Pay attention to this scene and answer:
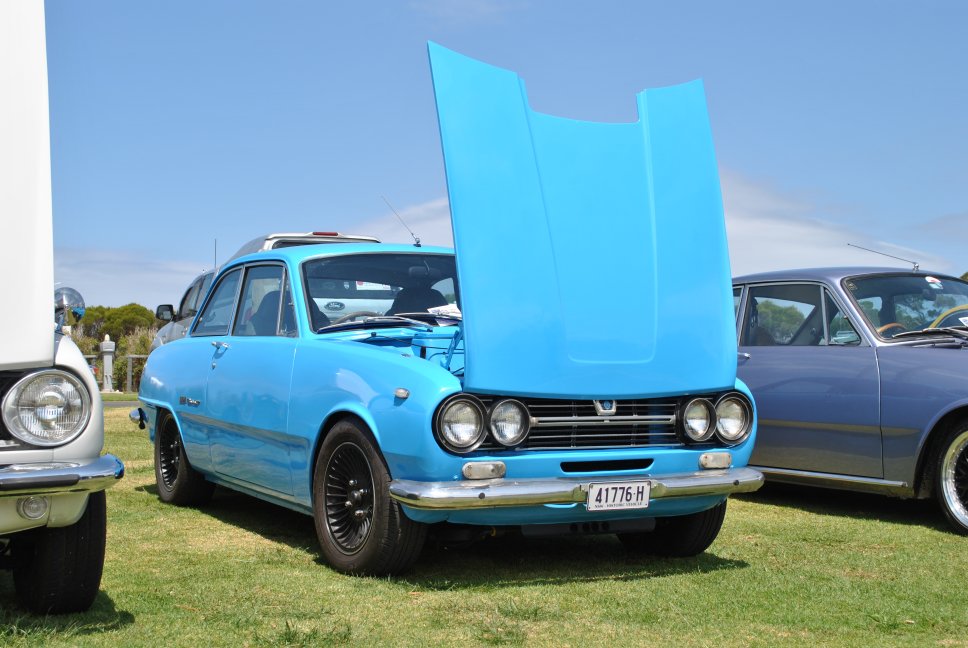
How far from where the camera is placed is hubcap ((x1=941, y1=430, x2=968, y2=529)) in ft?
22.0

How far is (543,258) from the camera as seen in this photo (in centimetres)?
523

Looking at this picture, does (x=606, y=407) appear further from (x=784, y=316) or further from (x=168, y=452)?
(x=168, y=452)

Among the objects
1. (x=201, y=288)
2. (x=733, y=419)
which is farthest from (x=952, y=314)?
(x=201, y=288)

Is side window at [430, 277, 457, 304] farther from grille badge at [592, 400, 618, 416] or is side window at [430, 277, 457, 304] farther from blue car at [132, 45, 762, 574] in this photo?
grille badge at [592, 400, 618, 416]

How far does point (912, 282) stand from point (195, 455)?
4944mm

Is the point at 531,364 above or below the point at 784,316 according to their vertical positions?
below

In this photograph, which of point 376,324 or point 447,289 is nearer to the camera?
point 376,324

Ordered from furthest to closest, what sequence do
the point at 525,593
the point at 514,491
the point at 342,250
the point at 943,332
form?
the point at 943,332 → the point at 342,250 → the point at 525,593 → the point at 514,491

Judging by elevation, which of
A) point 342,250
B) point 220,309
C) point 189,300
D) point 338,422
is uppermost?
point 189,300

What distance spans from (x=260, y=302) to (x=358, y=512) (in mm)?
1841

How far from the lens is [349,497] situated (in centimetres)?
534

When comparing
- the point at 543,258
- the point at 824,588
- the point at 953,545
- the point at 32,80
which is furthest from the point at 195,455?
the point at 953,545

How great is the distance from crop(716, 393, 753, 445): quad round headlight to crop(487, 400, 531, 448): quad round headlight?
1078 millimetres

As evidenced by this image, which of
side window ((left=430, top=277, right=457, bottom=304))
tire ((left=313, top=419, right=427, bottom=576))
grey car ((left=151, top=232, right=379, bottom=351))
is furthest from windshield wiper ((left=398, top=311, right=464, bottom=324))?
grey car ((left=151, top=232, right=379, bottom=351))
